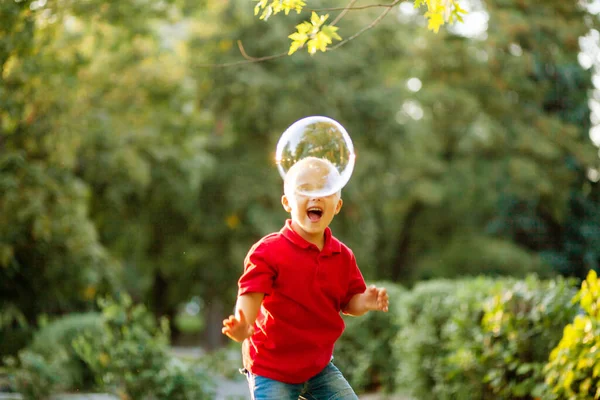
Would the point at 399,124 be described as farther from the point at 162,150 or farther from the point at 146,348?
the point at 146,348

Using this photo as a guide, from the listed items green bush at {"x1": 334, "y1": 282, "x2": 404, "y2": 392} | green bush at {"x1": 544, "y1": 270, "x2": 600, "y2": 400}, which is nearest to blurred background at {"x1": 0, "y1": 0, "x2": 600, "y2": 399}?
green bush at {"x1": 544, "y1": 270, "x2": 600, "y2": 400}

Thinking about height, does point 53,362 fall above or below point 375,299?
above

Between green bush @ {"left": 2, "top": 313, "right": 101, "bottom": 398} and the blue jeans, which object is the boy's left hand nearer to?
→ the blue jeans

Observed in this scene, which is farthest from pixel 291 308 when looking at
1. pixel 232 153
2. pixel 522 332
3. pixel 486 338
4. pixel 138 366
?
pixel 232 153

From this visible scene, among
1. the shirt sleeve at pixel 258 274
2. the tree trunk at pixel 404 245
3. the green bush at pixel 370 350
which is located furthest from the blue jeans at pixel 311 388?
the tree trunk at pixel 404 245

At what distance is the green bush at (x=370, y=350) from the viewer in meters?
10.6

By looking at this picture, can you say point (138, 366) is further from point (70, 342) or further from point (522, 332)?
point (70, 342)

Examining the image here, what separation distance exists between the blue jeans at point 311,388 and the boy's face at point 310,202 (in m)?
0.67

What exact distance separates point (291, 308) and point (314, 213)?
17.5 inches

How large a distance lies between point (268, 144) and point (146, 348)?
14306 millimetres

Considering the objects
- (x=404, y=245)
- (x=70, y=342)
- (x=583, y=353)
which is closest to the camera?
(x=583, y=353)

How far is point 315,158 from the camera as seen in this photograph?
3852 millimetres

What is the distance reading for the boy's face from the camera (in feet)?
12.1

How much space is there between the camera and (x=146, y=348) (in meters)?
7.44
